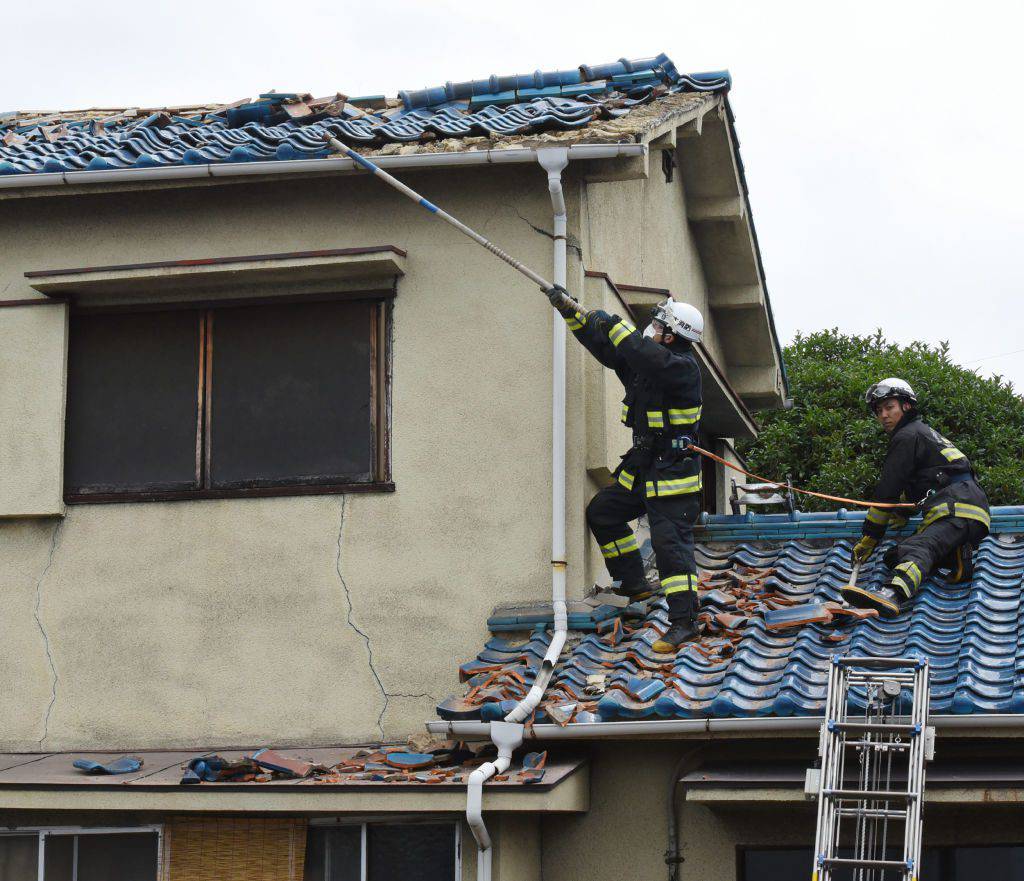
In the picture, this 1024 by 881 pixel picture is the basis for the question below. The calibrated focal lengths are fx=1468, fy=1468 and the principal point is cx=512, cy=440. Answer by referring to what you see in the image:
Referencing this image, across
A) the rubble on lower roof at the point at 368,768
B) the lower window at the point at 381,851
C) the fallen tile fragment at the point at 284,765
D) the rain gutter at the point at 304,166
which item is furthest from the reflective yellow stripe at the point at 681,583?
the rain gutter at the point at 304,166

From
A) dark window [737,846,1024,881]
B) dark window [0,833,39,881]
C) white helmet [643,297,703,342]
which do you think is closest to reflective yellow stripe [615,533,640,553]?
white helmet [643,297,703,342]

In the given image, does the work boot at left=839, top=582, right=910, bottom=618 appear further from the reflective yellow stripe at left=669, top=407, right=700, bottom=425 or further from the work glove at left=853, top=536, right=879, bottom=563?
the reflective yellow stripe at left=669, top=407, right=700, bottom=425

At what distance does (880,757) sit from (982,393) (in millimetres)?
20710

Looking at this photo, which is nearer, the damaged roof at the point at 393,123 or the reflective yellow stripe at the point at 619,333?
the reflective yellow stripe at the point at 619,333

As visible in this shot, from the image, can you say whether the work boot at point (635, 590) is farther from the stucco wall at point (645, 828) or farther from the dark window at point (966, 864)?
the dark window at point (966, 864)

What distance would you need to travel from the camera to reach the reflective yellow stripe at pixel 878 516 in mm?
9477

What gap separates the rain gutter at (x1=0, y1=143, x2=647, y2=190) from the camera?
882 centimetres

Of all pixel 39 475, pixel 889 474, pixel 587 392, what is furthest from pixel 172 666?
pixel 889 474

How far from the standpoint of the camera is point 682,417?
889 centimetres

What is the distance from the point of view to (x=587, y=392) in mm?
9273

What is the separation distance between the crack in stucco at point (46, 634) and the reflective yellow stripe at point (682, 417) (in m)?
4.05

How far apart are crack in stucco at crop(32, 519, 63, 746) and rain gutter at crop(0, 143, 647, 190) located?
87.5 inches

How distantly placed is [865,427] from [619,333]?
1844 cm

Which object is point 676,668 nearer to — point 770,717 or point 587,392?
point 770,717
